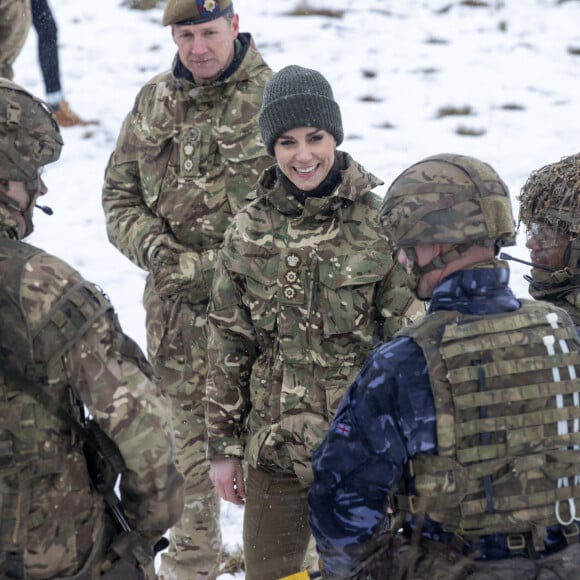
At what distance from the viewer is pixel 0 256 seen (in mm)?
2977

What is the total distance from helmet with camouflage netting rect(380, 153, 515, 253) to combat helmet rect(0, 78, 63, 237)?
41.6 inches

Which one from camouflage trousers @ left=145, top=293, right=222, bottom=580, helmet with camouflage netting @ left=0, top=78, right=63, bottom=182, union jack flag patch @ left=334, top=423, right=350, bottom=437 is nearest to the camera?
union jack flag patch @ left=334, top=423, right=350, bottom=437

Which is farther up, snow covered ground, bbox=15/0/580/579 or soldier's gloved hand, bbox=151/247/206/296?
soldier's gloved hand, bbox=151/247/206/296

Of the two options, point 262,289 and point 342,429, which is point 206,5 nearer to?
point 262,289

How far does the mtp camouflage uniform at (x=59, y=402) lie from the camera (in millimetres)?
2967

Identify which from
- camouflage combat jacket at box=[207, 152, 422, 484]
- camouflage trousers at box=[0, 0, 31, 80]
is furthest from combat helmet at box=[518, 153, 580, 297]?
camouflage trousers at box=[0, 0, 31, 80]

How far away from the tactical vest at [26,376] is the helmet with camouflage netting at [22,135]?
9.5 inches

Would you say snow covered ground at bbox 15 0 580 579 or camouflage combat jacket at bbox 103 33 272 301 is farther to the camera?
→ snow covered ground at bbox 15 0 580 579

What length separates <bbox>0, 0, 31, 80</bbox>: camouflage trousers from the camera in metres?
7.00

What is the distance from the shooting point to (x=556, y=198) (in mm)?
4133

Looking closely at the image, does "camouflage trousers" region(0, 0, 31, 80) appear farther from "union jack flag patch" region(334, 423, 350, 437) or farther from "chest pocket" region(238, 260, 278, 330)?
"union jack flag patch" region(334, 423, 350, 437)

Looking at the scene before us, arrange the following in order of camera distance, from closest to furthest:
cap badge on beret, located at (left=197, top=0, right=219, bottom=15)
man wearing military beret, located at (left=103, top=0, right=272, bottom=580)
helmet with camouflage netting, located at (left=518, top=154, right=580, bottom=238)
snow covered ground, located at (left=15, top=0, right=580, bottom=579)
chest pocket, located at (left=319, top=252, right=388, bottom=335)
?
chest pocket, located at (left=319, top=252, right=388, bottom=335) → helmet with camouflage netting, located at (left=518, top=154, right=580, bottom=238) → cap badge on beret, located at (left=197, top=0, right=219, bottom=15) → man wearing military beret, located at (left=103, top=0, right=272, bottom=580) → snow covered ground, located at (left=15, top=0, right=580, bottom=579)

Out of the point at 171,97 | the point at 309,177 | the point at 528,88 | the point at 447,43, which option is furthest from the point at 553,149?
the point at 309,177

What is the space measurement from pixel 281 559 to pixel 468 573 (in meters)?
1.39
